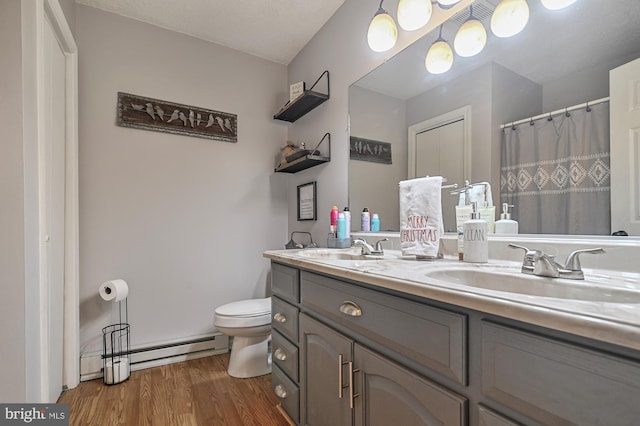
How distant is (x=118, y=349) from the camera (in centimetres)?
198

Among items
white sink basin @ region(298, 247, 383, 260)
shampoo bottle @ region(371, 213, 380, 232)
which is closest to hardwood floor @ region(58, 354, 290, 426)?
white sink basin @ region(298, 247, 383, 260)

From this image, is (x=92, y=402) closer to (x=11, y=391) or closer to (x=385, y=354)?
(x=11, y=391)

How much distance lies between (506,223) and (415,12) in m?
0.98

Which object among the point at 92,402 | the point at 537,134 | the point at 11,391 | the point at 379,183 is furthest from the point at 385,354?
the point at 92,402

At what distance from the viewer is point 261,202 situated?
254 centimetres

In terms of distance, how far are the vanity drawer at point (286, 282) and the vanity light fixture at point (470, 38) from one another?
46.1 inches

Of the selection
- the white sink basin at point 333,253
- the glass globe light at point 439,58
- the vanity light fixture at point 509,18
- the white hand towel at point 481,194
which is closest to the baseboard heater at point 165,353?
the white sink basin at point 333,253

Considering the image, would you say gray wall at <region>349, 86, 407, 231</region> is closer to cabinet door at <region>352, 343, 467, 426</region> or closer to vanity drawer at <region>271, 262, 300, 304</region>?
vanity drawer at <region>271, 262, 300, 304</region>

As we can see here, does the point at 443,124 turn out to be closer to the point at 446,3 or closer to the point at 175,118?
the point at 446,3

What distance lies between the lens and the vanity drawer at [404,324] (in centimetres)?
63

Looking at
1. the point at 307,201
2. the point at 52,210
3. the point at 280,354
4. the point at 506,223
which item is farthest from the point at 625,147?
the point at 52,210

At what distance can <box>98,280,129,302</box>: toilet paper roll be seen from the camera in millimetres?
1833

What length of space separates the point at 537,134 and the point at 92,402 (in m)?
2.46

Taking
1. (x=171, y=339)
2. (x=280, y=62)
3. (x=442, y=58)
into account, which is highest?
(x=280, y=62)
